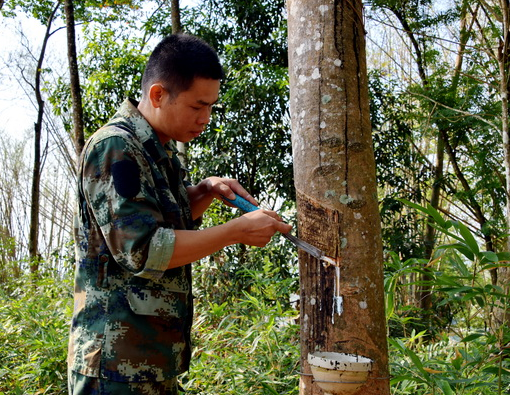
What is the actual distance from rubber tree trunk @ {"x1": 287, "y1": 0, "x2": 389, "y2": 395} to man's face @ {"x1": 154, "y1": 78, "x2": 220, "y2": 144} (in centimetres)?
27

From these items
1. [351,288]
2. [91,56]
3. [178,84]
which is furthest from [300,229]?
[91,56]

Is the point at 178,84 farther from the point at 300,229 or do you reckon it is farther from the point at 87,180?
the point at 300,229

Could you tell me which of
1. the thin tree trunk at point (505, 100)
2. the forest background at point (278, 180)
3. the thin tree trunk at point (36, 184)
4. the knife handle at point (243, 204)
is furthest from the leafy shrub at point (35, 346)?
the thin tree trunk at point (36, 184)

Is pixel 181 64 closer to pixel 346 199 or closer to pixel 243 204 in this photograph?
pixel 243 204

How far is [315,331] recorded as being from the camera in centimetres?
151

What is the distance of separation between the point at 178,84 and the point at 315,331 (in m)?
0.83

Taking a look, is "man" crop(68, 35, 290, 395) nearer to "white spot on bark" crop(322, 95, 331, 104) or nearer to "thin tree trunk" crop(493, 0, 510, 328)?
"white spot on bark" crop(322, 95, 331, 104)

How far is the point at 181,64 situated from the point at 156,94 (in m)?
0.12

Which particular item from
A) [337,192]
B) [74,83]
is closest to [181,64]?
[337,192]

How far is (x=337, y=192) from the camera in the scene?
151 centimetres

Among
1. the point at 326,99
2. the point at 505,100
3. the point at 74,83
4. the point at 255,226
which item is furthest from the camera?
the point at 74,83

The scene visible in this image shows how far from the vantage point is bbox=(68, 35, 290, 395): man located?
1.35 m

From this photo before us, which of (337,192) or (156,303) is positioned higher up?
(337,192)

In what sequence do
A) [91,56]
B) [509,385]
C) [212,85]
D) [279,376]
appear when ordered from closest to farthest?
[212,85] → [509,385] → [279,376] → [91,56]
